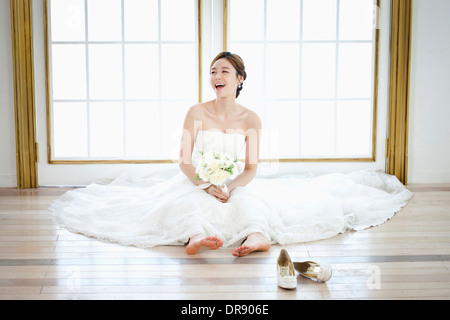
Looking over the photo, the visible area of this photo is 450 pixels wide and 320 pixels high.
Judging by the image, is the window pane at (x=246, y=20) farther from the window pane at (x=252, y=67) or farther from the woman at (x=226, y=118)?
the woman at (x=226, y=118)

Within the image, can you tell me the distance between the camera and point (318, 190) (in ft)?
10.9

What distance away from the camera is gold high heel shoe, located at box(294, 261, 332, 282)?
185 centimetres

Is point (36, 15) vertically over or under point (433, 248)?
over

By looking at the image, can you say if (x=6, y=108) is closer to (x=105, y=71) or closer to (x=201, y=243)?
(x=105, y=71)

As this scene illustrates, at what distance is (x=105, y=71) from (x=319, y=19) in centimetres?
186

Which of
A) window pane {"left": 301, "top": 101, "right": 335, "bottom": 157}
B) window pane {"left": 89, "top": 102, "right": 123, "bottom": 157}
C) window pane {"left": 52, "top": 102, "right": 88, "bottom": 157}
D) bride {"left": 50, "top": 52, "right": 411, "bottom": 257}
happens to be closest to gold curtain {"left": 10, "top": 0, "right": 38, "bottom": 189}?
window pane {"left": 52, "top": 102, "right": 88, "bottom": 157}

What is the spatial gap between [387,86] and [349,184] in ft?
3.51

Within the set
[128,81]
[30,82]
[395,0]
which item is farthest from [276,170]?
[30,82]

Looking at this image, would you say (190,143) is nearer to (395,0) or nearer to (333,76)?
(333,76)

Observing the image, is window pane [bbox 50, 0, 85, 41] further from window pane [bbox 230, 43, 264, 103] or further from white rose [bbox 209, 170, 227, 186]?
white rose [bbox 209, 170, 227, 186]

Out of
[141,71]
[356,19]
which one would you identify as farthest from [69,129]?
[356,19]

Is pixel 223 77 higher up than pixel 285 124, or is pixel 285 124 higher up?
pixel 223 77

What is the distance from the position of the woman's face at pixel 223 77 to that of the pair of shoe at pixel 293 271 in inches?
53.4

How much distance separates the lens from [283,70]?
3979 mm
